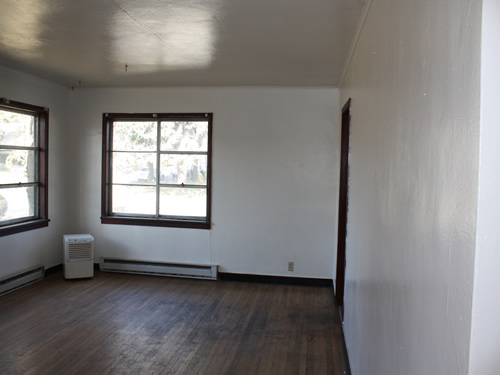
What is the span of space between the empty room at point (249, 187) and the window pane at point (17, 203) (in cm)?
2

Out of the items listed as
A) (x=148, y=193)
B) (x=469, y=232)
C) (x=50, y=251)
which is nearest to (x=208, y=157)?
(x=148, y=193)

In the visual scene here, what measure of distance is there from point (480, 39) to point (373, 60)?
5.03 ft

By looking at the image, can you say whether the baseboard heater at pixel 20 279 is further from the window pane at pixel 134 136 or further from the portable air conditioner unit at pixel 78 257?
the window pane at pixel 134 136

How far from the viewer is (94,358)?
316cm

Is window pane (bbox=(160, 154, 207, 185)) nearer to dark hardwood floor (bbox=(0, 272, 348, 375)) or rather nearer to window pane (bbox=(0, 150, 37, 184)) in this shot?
dark hardwood floor (bbox=(0, 272, 348, 375))

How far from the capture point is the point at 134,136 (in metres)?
5.62

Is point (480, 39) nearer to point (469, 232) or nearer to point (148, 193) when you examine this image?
point (469, 232)

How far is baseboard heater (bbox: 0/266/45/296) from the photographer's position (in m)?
4.55

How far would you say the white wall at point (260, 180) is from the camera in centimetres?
514

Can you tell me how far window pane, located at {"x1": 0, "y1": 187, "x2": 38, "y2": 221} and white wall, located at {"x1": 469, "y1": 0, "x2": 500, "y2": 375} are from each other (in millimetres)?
5060

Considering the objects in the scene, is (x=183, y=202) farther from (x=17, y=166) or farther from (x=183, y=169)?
(x=17, y=166)

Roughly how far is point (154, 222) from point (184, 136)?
1232 millimetres

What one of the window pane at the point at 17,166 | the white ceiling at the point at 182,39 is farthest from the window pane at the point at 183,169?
the window pane at the point at 17,166

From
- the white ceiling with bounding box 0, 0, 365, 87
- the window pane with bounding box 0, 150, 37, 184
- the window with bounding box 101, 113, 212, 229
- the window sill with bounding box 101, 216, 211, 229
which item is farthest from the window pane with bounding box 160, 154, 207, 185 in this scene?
the window pane with bounding box 0, 150, 37, 184
